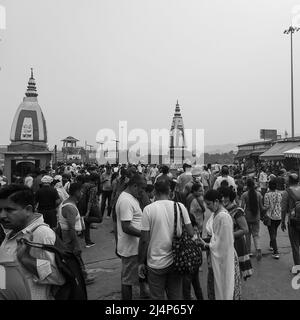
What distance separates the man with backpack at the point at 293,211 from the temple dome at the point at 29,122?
2505cm

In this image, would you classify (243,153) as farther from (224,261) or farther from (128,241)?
(224,261)

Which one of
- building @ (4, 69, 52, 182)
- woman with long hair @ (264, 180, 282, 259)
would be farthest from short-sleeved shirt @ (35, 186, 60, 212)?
building @ (4, 69, 52, 182)

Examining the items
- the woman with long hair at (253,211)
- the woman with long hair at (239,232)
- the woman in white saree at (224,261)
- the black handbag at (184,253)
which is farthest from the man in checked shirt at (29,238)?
the woman with long hair at (253,211)

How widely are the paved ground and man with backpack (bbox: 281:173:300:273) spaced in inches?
17.9

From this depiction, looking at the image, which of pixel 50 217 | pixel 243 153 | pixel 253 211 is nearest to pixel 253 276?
pixel 253 211

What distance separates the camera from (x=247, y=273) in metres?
3.62

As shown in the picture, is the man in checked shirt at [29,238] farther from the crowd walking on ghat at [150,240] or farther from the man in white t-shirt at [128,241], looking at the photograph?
the man in white t-shirt at [128,241]

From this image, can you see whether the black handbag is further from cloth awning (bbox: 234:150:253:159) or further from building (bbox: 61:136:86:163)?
building (bbox: 61:136:86:163)

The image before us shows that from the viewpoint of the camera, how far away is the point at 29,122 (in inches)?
1053

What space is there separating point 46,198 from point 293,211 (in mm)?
4429

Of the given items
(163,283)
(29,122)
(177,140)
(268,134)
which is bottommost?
(163,283)

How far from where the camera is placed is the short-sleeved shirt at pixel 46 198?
5.50m
